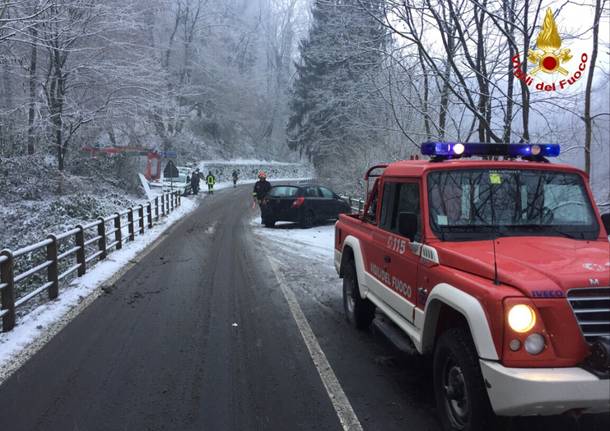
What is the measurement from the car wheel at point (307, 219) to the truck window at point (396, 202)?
12956mm

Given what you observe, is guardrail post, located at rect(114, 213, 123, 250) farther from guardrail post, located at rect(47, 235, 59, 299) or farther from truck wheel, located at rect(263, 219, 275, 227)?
truck wheel, located at rect(263, 219, 275, 227)

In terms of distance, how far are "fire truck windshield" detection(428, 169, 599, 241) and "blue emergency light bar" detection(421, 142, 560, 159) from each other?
0.28m

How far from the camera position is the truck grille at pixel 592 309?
309cm

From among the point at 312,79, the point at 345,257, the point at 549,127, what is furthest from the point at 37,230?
the point at 312,79

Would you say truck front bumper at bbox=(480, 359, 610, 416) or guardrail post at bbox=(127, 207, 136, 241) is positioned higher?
truck front bumper at bbox=(480, 359, 610, 416)

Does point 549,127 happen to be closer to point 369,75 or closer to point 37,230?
point 369,75

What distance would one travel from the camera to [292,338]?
20.3 feet

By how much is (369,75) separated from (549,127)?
5.63 meters

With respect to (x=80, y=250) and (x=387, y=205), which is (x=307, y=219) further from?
(x=387, y=205)

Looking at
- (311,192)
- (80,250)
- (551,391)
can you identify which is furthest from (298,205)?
(551,391)

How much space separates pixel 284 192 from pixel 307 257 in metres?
6.81

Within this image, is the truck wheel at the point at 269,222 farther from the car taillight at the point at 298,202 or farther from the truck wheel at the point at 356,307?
the truck wheel at the point at 356,307

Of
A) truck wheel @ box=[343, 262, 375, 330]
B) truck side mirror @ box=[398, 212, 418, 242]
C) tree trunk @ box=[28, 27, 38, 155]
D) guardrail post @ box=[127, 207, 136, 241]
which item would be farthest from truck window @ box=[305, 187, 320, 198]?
truck side mirror @ box=[398, 212, 418, 242]

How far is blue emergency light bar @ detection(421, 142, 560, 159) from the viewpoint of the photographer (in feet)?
15.8
